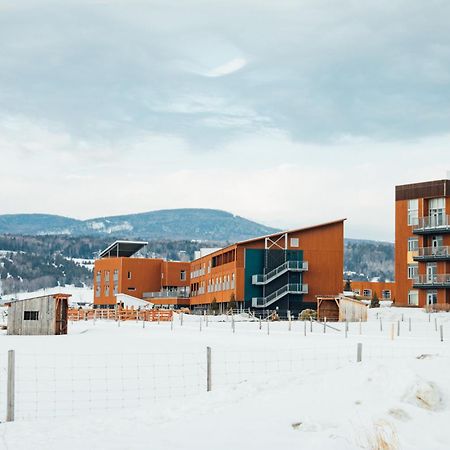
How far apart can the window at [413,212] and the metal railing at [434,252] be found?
3509mm

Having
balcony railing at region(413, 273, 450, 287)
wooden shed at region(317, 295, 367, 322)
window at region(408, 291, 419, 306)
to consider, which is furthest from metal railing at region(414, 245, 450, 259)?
wooden shed at region(317, 295, 367, 322)

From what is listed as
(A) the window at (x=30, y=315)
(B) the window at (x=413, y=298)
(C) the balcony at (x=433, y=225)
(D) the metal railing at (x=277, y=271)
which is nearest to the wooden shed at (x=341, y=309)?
(B) the window at (x=413, y=298)

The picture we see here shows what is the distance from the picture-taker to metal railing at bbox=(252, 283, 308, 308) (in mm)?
88312

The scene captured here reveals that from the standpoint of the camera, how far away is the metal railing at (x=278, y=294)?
290 ft

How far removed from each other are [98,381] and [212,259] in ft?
270

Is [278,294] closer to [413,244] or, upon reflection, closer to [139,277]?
[413,244]

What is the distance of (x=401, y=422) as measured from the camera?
43.2 ft

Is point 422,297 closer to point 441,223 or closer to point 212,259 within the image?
point 441,223

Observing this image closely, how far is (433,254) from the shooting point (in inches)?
3056

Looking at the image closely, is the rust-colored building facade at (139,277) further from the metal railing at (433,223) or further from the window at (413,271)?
the metal railing at (433,223)

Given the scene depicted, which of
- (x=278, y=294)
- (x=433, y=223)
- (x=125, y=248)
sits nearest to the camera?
(x=433, y=223)

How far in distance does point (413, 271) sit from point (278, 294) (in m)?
16.1

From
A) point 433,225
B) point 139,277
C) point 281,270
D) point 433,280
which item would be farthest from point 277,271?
point 139,277

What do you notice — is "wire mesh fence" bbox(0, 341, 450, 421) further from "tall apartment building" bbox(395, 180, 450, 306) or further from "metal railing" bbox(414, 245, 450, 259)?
"tall apartment building" bbox(395, 180, 450, 306)
